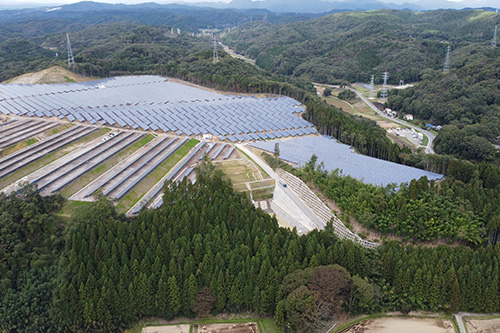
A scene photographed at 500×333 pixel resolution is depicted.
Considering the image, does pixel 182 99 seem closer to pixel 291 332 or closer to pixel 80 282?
pixel 80 282

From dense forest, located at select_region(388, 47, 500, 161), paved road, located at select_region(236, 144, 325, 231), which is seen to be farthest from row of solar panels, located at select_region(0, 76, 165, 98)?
dense forest, located at select_region(388, 47, 500, 161)

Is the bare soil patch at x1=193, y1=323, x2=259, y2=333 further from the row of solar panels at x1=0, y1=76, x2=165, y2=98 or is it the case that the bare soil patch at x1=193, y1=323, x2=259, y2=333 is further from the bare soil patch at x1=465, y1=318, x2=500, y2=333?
the row of solar panels at x1=0, y1=76, x2=165, y2=98

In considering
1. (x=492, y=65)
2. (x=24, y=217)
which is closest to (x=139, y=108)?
(x=24, y=217)

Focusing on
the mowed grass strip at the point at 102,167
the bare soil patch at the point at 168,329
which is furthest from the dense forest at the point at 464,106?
the bare soil patch at the point at 168,329

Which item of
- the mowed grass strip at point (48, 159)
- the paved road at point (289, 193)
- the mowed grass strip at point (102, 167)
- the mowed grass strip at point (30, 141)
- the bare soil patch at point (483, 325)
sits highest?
the mowed grass strip at point (30, 141)

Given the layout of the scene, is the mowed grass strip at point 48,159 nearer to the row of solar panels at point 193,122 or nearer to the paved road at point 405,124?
the row of solar panels at point 193,122

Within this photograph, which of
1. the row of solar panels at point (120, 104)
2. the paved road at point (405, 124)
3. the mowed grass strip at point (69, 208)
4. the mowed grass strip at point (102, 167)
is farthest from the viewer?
the paved road at point (405, 124)

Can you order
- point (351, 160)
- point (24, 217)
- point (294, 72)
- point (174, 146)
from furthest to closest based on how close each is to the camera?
point (294, 72)
point (174, 146)
point (351, 160)
point (24, 217)
